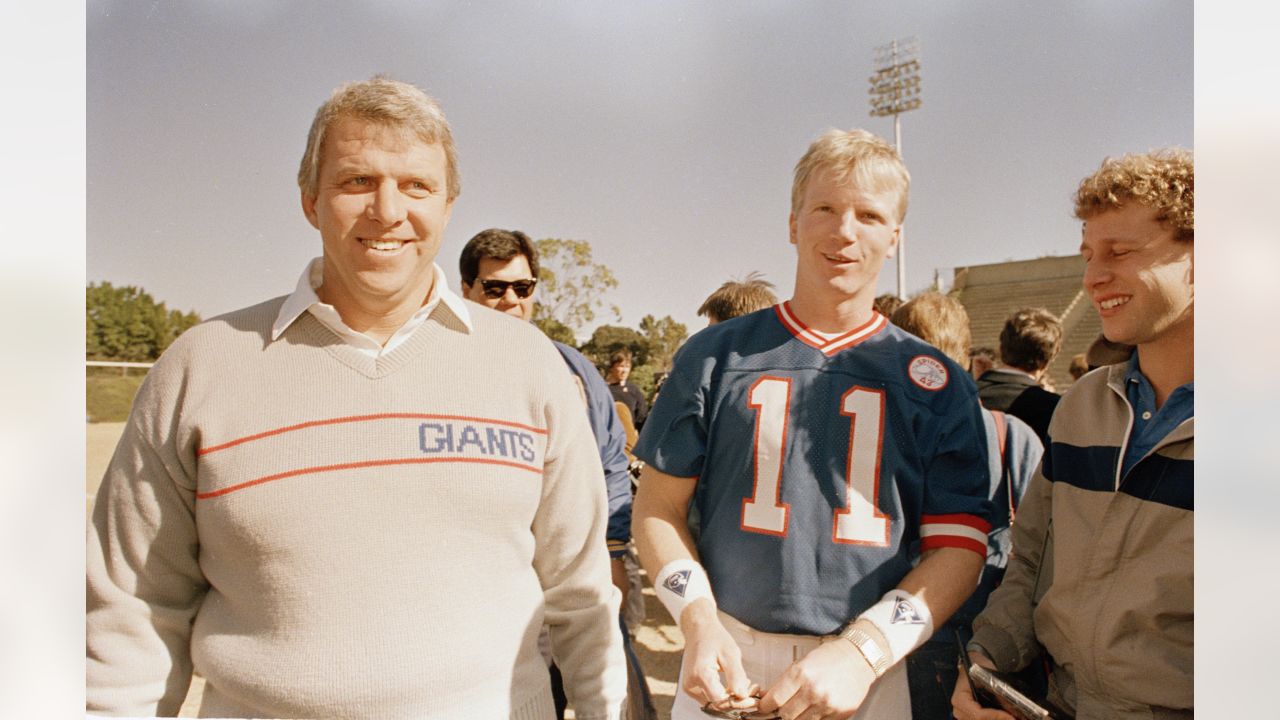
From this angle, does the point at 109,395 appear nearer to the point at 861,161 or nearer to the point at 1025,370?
the point at 861,161

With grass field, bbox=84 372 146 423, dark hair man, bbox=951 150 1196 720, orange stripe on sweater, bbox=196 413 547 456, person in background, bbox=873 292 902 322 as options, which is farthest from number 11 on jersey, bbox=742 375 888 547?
grass field, bbox=84 372 146 423

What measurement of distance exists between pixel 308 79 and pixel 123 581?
1.03m

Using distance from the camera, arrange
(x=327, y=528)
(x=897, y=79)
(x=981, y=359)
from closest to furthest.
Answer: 1. (x=327, y=528)
2. (x=897, y=79)
3. (x=981, y=359)

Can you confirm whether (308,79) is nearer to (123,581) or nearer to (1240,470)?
(123,581)

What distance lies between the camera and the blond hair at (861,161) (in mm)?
1397

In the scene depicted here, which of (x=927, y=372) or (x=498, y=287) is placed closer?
(x=927, y=372)

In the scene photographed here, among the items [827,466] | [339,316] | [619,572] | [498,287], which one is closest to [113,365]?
[339,316]

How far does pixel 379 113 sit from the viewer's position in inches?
52.9

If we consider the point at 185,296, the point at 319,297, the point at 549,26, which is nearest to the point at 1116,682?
the point at 319,297

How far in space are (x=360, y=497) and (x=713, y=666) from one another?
652 mm

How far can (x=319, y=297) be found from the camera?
138 cm

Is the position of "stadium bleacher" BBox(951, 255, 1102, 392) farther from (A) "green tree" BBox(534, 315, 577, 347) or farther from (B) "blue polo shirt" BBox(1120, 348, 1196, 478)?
(A) "green tree" BBox(534, 315, 577, 347)
